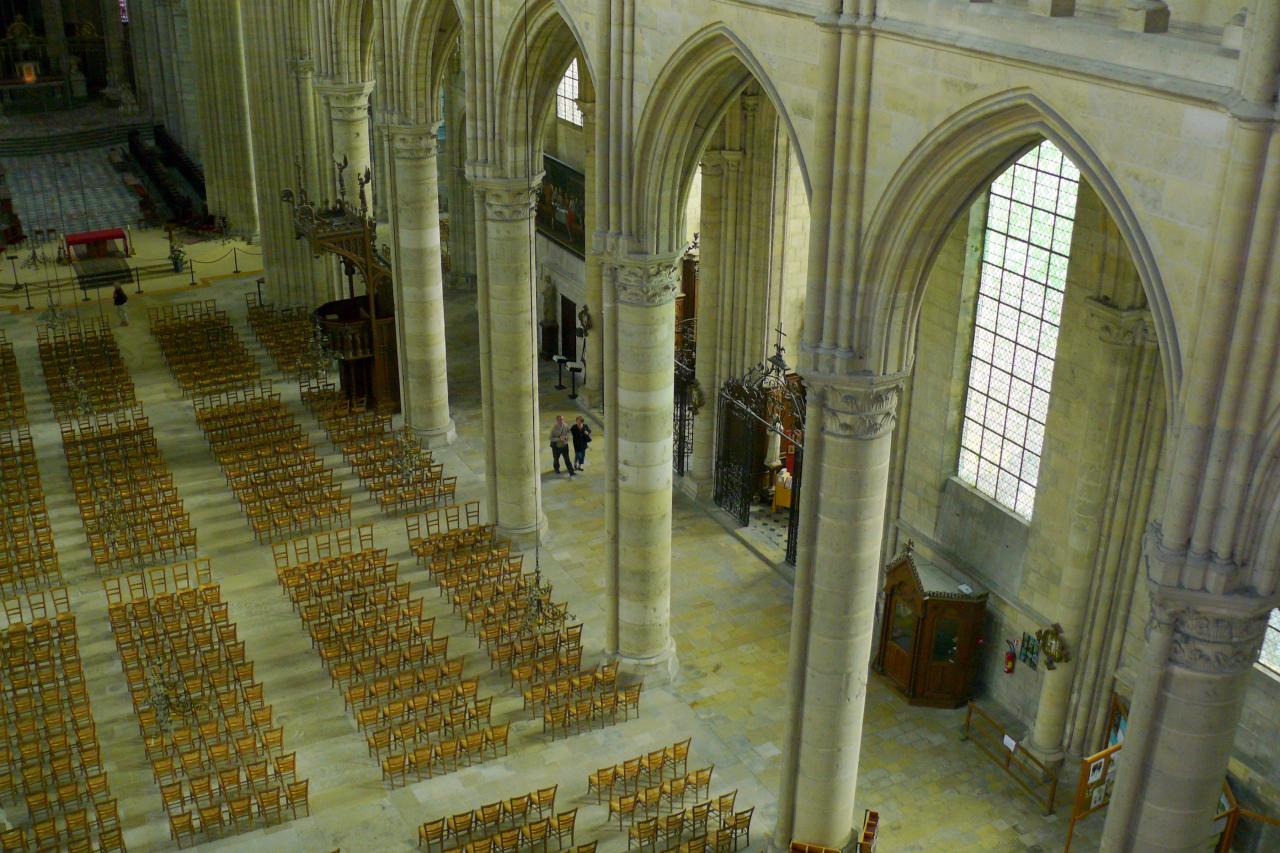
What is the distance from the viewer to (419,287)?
28969mm

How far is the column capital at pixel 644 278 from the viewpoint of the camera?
64.5 feet

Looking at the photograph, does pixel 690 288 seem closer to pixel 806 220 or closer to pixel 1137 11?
pixel 806 220

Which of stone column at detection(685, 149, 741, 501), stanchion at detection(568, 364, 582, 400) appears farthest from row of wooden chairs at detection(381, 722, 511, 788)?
stanchion at detection(568, 364, 582, 400)

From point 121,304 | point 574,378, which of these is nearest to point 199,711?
point 574,378

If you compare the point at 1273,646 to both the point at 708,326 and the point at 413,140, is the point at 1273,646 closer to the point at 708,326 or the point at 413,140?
the point at 708,326

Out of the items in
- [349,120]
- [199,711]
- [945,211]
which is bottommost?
[199,711]

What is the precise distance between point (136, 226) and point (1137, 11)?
42.3 m

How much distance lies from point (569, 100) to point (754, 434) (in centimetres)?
1077

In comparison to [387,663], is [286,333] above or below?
A: above

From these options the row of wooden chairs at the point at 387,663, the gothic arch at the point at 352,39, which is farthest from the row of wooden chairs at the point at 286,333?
the row of wooden chairs at the point at 387,663

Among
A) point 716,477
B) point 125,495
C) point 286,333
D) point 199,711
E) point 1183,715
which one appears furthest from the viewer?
point 286,333

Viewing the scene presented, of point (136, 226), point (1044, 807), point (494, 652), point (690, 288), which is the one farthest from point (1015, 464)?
point (136, 226)

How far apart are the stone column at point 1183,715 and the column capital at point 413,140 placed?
750 inches

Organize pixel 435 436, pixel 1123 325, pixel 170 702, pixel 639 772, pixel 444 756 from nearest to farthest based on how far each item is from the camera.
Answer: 1. pixel 1123 325
2. pixel 639 772
3. pixel 444 756
4. pixel 170 702
5. pixel 435 436
